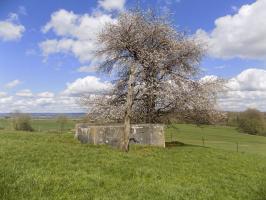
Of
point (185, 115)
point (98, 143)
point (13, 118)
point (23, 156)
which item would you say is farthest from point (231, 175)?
point (13, 118)

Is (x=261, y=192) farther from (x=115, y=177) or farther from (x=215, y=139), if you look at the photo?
(x=215, y=139)

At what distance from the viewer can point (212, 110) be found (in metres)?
32.5

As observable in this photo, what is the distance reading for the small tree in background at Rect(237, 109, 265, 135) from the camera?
333 ft

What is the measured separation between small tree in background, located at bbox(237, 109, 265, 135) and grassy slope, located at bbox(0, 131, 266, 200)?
271ft

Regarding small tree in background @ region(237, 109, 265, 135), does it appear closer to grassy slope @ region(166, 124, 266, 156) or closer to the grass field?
grassy slope @ region(166, 124, 266, 156)

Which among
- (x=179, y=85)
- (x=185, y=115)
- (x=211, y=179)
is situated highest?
(x=179, y=85)

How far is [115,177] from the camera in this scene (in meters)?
15.2

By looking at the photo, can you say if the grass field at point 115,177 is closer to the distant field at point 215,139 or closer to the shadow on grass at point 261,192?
the shadow on grass at point 261,192

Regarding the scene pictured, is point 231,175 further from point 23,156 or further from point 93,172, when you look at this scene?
point 23,156

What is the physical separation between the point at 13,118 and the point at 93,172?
6631cm

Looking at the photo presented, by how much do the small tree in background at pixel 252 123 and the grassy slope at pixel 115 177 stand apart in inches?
3257

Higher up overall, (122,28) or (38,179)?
(122,28)

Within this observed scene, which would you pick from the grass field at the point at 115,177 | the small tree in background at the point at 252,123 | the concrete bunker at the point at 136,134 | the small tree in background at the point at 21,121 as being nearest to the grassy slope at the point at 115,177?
the grass field at the point at 115,177

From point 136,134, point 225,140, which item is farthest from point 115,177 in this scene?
point 225,140
